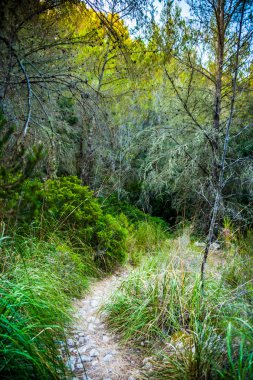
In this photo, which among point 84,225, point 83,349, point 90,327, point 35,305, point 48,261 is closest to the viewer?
point 35,305

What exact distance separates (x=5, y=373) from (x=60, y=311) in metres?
1.02

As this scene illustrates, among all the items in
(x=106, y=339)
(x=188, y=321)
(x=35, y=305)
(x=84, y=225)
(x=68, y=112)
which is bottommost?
(x=106, y=339)

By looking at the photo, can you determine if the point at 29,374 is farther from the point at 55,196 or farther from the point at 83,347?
the point at 55,196

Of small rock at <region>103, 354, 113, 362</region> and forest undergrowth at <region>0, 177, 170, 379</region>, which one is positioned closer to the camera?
forest undergrowth at <region>0, 177, 170, 379</region>

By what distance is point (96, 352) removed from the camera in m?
2.37

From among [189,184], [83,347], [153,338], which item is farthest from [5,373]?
[189,184]

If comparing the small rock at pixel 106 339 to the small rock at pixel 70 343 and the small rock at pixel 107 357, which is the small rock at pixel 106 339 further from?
the small rock at pixel 70 343

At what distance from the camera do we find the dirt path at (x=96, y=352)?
210 cm

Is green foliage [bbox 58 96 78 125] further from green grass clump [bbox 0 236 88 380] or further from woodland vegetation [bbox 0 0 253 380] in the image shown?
green grass clump [bbox 0 236 88 380]

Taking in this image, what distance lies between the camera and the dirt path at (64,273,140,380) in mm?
2104

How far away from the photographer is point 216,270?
371 centimetres

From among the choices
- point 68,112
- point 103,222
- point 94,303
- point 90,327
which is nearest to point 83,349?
point 90,327

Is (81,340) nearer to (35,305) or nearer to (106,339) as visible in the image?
(106,339)

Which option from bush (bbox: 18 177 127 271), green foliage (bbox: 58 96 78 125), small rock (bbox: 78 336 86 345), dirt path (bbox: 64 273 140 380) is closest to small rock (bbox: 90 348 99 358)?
dirt path (bbox: 64 273 140 380)
